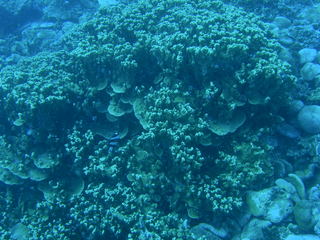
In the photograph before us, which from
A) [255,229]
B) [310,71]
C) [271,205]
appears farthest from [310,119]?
[255,229]

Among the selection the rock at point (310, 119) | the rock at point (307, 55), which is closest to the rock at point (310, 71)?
the rock at point (307, 55)

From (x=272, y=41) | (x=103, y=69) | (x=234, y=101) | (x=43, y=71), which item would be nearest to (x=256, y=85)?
(x=234, y=101)

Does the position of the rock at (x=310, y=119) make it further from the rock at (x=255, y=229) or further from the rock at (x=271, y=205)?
the rock at (x=255, y=229)

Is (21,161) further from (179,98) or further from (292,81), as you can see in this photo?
(292,81)

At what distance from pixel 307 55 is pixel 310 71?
59cm

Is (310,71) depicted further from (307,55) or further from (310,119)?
(310,119)

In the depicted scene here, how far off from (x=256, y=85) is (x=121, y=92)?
96.0 inches

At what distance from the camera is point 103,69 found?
5.50 meters

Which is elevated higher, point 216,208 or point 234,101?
point 234,101

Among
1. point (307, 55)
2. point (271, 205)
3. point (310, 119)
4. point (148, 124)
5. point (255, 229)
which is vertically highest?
point (307, 55)

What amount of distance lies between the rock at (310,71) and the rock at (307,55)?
0.72ft

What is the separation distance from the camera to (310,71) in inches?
231

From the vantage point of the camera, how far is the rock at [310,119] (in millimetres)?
4879

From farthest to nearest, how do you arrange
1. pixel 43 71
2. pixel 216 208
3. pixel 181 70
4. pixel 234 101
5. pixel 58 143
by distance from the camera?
pixel 43 71 → pixel 58 143 → pixel 181 70 → pixel 234 101 → pixel 216 208
